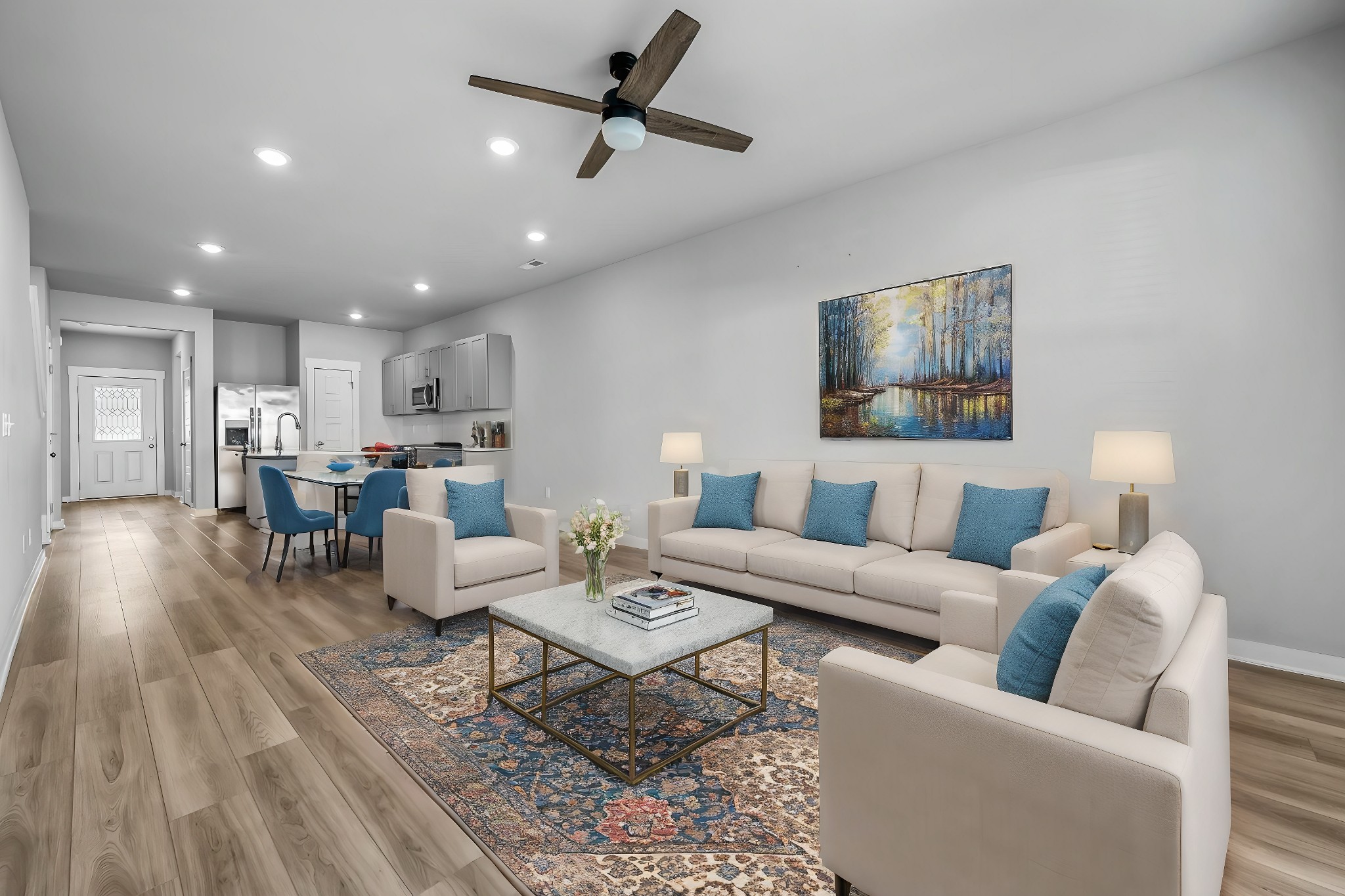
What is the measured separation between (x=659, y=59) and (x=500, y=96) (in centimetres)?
111

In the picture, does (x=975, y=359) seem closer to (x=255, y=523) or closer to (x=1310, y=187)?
(x=1310, y=187)

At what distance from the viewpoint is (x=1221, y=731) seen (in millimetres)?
1429

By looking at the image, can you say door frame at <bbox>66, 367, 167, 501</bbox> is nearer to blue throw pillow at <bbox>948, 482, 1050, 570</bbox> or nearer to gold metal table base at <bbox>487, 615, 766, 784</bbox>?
gold metal table base at <bbox>487, 615, 766, 784</bbox>

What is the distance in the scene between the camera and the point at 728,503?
4242 mm

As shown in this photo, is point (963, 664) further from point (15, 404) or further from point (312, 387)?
point (312, 387)

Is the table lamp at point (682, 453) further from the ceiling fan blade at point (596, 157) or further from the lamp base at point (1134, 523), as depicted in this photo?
the lamp base at point (1134, 523)

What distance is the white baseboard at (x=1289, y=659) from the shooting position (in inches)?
106

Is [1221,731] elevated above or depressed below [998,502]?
below

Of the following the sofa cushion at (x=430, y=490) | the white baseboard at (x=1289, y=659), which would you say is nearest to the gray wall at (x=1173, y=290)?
the white baseboard at (x=1289, y=659)

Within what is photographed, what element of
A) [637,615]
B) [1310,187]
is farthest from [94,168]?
[1310,187]

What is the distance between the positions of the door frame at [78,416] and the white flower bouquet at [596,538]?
36.7ft

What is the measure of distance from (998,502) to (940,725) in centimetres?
229

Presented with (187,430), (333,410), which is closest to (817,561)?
(333,410)

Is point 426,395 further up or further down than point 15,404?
further up
